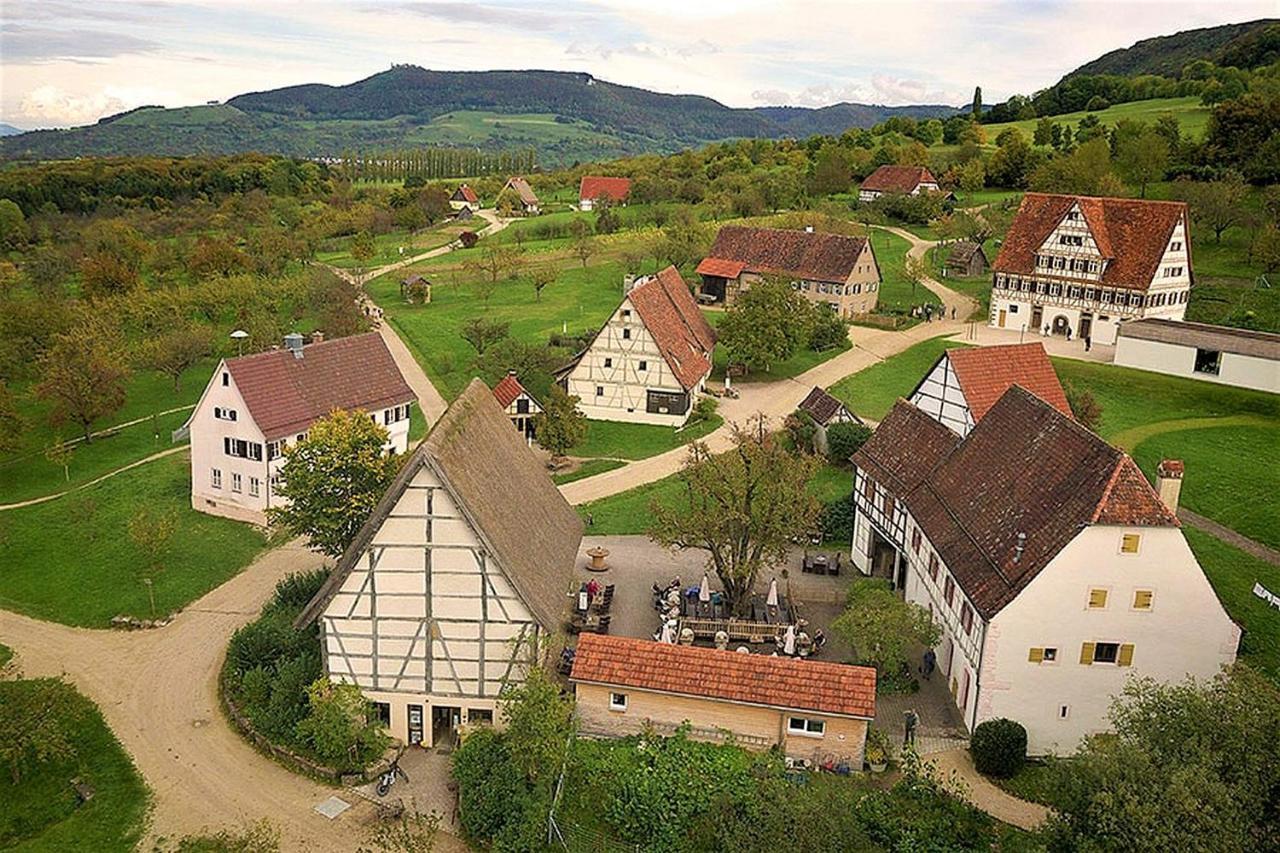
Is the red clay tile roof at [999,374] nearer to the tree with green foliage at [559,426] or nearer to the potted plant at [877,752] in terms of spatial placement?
the potted plant at [877,752]

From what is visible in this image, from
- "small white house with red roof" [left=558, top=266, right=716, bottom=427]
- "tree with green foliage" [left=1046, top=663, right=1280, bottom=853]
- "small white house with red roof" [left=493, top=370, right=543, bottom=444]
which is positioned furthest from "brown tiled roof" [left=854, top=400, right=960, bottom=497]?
"small white house with red roof" [left=493, top=370, right=543, bottom=444]

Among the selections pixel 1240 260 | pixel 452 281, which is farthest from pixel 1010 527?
pixel 452 281

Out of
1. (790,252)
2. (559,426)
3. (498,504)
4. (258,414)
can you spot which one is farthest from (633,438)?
(790,252)

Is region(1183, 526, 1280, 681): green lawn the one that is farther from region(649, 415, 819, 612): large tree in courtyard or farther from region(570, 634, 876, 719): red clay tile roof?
region(649, 415, 819, 612): large tree in courtyard

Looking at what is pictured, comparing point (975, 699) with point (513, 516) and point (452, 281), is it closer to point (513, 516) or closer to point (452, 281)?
point (513, 516)

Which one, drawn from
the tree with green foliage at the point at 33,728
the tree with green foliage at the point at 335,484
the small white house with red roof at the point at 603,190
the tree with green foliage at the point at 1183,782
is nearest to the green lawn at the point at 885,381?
the tree with green foliage at the point at 335,484
